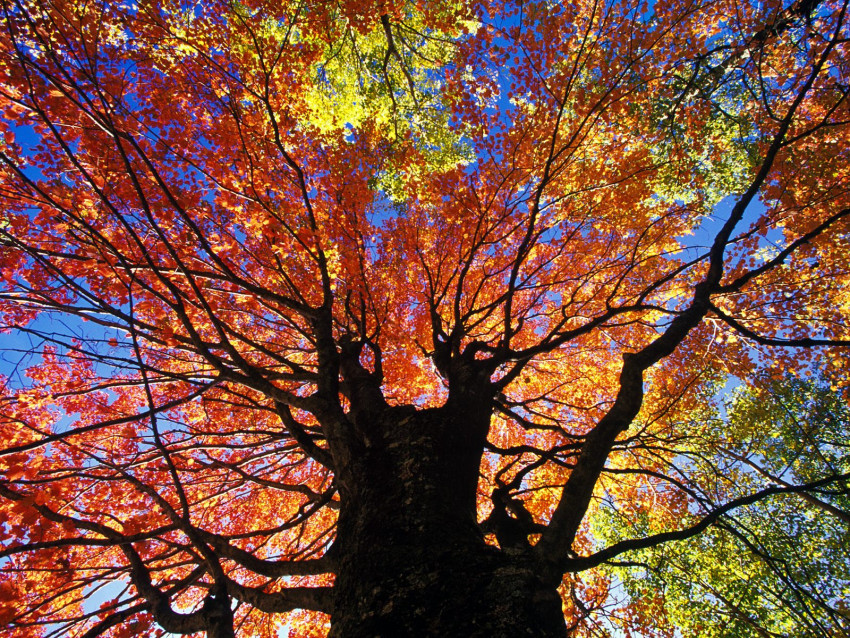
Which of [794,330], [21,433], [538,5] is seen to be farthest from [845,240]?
[21,433]

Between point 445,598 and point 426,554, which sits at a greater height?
point 426,554

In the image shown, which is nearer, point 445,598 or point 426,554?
point 445,598

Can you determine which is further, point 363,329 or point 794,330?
point 794,330

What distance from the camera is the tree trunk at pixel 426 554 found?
7.57 ft

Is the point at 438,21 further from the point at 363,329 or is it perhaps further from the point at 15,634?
the point at 15,634

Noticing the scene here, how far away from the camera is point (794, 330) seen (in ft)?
32.0

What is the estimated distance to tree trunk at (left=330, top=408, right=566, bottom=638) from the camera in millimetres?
2309

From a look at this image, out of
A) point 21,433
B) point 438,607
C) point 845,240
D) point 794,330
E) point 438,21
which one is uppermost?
point 438,21

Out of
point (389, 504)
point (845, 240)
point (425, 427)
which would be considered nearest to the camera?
point (389, 504)

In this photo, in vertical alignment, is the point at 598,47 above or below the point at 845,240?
above

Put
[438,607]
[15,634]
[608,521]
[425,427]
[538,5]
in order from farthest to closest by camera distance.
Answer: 1. [608,521]
2. [538,5]
3. [15,634]
4. [425,427]
5. [438,607]

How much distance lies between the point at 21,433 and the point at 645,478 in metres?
12.3

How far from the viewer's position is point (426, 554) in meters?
2.71

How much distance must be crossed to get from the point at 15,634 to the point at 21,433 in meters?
2.83
